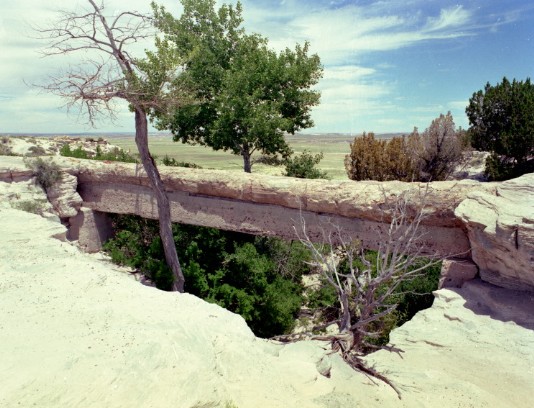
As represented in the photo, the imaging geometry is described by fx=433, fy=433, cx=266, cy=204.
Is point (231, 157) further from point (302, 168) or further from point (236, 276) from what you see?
point (236, 276)

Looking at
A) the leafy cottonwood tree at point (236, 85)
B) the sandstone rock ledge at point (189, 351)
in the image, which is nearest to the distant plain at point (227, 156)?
the leafy cottonwood tree at point (236, 85)

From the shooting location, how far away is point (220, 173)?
319 inches

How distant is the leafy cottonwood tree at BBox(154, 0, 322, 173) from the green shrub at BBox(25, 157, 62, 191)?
12.4 ft

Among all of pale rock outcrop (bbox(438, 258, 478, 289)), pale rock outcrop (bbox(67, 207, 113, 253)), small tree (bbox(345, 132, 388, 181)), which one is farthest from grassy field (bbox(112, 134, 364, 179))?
pale rock outcrop (bbox(438, 258, 478, 289))

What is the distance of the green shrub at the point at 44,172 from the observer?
9.34 metres

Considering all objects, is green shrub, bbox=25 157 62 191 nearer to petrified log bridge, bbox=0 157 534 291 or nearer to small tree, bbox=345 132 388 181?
petrified log bridge, bbox=0 157 534 291

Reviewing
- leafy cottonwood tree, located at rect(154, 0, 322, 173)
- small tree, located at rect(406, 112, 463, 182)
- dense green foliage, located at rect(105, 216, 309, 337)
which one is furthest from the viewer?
small tree, located at rect(406, 112, 463, 182)

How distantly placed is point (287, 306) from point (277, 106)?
6.47 metres

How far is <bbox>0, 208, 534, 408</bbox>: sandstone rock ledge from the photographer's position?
2.86m

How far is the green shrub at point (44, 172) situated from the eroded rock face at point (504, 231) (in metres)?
8.03

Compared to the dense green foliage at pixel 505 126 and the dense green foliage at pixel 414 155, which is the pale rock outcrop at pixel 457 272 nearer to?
the dense green foliage at pixel 414 155

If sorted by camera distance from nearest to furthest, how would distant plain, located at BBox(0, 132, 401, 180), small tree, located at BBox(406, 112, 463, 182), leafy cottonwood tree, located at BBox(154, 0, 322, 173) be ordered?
leafy cottonwood tree, located at BBox(154, 0, 322, 173) → small tree, located at BBox(406, 112, 463, 182) → distant plain, located at BBox(0, 132, 401, 180)

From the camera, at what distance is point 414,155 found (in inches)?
570

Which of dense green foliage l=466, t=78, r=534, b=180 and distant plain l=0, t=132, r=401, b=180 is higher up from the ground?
dense green foliage l=466, t=78, r=534, b=180
